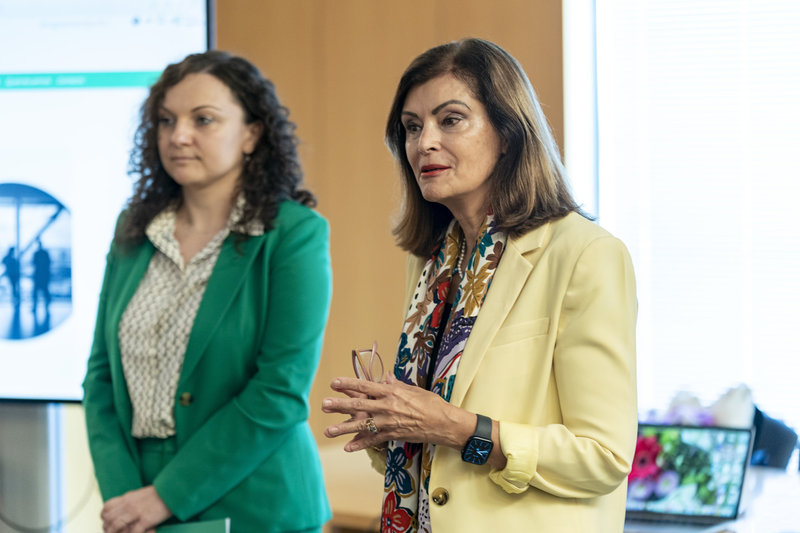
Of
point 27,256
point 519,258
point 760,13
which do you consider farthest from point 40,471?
point 760,13

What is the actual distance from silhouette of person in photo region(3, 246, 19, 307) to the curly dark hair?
50.4 inches

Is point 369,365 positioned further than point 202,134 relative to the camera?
No

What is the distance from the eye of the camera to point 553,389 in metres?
1.30

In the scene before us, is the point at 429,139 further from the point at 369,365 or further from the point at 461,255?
the point at 369,365

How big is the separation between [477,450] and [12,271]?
2.42 metres

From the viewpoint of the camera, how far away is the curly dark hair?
6.33ft

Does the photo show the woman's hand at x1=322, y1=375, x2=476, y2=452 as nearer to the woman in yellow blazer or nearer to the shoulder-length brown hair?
the woman in yellow blazer

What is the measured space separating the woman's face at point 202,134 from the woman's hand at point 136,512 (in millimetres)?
718

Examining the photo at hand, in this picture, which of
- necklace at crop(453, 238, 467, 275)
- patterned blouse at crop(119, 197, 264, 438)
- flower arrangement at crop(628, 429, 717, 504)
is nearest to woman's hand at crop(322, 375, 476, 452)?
necklace at crop(453, 238, 467, 275)

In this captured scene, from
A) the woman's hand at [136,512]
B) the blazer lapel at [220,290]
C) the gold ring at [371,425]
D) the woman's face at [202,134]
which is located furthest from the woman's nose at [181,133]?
the gold ring at [371,425]

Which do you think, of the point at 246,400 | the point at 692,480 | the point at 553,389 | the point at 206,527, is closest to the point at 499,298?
the point at 553,389

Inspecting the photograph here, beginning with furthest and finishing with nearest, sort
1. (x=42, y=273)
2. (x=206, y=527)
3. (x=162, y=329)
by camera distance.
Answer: (x=42, y=273), (x=162, y=329), (x=206, y=527)

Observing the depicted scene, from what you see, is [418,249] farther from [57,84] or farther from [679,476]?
[57,84]

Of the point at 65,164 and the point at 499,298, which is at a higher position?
the point at 65,164
